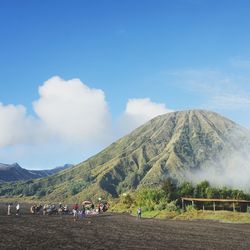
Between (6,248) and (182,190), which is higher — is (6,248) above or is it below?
below

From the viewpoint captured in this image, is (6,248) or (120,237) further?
(120,237)

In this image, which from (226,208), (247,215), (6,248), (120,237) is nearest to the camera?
(6,248)

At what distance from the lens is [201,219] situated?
7425 cm

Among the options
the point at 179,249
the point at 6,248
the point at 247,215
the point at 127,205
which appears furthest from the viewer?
the point at 127,205

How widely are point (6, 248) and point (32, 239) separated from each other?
624 centimetres

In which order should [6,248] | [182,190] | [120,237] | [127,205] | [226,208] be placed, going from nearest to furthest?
1. [6,248]
2. [120,237]
3. [226,208]
4. [182,190]
5. [127,205]

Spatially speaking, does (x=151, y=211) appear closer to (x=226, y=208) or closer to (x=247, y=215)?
(x=226, y=208)

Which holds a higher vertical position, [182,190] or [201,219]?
[182,190]

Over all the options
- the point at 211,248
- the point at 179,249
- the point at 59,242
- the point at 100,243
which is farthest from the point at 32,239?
the point at 211,248

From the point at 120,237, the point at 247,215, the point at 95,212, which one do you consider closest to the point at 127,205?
the point at 95,212

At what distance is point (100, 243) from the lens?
35.0 m

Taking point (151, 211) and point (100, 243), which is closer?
point (100, 243)

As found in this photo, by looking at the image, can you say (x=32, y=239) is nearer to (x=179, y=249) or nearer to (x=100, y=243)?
(x=100, y=243)

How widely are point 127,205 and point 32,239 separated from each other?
72458 mm
